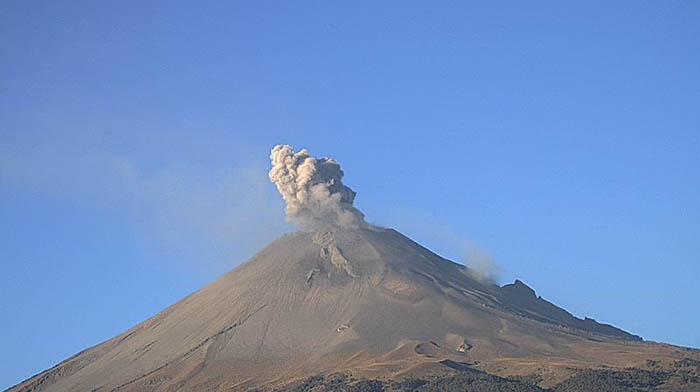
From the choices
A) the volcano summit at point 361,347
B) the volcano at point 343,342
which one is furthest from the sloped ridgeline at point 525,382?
the volcano at point 343,342

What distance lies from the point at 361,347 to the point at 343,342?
11.9 ft

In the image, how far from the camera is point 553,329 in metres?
184

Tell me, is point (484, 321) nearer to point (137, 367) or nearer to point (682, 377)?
point (682, 377)

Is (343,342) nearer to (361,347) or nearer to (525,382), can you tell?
(361,347)

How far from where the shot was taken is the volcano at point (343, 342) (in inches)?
6088

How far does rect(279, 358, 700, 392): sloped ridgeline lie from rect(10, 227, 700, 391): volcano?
1.05 metres

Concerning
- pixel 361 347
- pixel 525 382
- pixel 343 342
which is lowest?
pixel 525 382

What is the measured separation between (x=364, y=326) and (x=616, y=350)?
120 feet

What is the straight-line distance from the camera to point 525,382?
449 feet

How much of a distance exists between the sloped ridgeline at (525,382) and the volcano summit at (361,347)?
0.24 meters

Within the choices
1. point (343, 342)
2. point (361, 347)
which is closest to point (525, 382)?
point (361, 347)

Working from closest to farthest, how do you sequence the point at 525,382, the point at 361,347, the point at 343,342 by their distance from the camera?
the point at 525,382 < the point at 361,347 < the point at 343,342

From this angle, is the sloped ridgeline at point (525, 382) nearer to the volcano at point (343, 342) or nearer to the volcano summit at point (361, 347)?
the volcano summit at point (361, 347)

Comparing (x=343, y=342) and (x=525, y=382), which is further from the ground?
(x=343, y=342)
